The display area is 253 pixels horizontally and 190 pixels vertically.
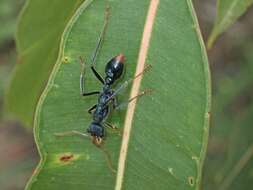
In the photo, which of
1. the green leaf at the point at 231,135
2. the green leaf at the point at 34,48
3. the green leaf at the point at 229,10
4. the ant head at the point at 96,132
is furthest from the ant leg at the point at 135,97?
the green leaf at the point at 231,135

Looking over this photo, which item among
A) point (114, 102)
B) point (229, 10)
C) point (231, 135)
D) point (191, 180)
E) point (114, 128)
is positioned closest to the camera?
point (191, 180)

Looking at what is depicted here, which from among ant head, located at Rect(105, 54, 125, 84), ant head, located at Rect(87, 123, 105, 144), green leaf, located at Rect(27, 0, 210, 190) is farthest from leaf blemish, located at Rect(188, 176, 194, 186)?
ant head, located at Rect(105, 54, 125, 84)

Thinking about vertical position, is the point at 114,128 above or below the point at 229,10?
below

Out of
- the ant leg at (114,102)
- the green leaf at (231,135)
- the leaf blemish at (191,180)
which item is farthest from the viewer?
the green leaf at (231,135)

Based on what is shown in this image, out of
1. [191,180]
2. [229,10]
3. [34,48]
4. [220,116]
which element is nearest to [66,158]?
Answer: [191,180]

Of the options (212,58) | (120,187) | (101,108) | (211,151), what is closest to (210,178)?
(211,151)

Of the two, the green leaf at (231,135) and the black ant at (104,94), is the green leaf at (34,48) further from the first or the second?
the green leaf at (231,135)

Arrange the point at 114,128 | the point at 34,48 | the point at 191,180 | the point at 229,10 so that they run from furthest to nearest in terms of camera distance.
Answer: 1. the point at 34,48
2. the point at 114,128
3. the point at 229,10
4. the point at 191,180

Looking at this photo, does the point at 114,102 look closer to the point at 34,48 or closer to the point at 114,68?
the point at 114,68
